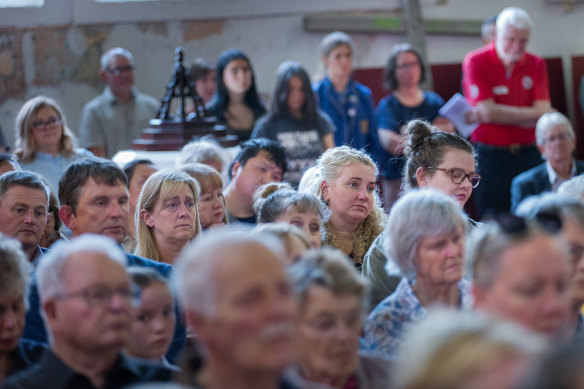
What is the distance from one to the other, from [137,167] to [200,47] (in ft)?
11.5

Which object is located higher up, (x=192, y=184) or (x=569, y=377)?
(x=192, y=184)

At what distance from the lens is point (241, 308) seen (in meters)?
1.80

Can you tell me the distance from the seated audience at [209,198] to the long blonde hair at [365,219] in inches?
16.8

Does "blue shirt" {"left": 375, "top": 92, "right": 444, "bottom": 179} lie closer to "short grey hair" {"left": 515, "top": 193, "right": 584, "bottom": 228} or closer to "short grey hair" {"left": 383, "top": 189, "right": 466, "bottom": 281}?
"short grey hair" {"left": 383, "top": 189, "right": 466, "bottom": 281}

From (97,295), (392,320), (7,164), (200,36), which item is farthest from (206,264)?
(200,36)

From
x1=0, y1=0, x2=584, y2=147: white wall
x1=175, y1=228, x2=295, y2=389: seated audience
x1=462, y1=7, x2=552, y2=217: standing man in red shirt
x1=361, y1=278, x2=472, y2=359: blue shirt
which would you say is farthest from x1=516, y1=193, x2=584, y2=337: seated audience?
x1=0, y1=0, x2=584, y2=147: white wall

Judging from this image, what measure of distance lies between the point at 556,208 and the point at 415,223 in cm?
41

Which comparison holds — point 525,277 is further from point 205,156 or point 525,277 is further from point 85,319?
point 205,156

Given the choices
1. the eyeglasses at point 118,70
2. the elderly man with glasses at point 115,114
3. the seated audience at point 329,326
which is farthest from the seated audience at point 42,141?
the seated audience at point 329,326

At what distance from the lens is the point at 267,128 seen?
18.0ft

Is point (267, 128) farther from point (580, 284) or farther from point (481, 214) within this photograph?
point (580, 284)

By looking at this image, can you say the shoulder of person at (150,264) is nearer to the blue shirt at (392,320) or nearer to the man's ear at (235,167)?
the blue shirt at (392,320)

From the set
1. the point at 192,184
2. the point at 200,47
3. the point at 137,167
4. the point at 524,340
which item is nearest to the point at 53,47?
the point at 200,47

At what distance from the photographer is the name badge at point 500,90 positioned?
6.27 m
